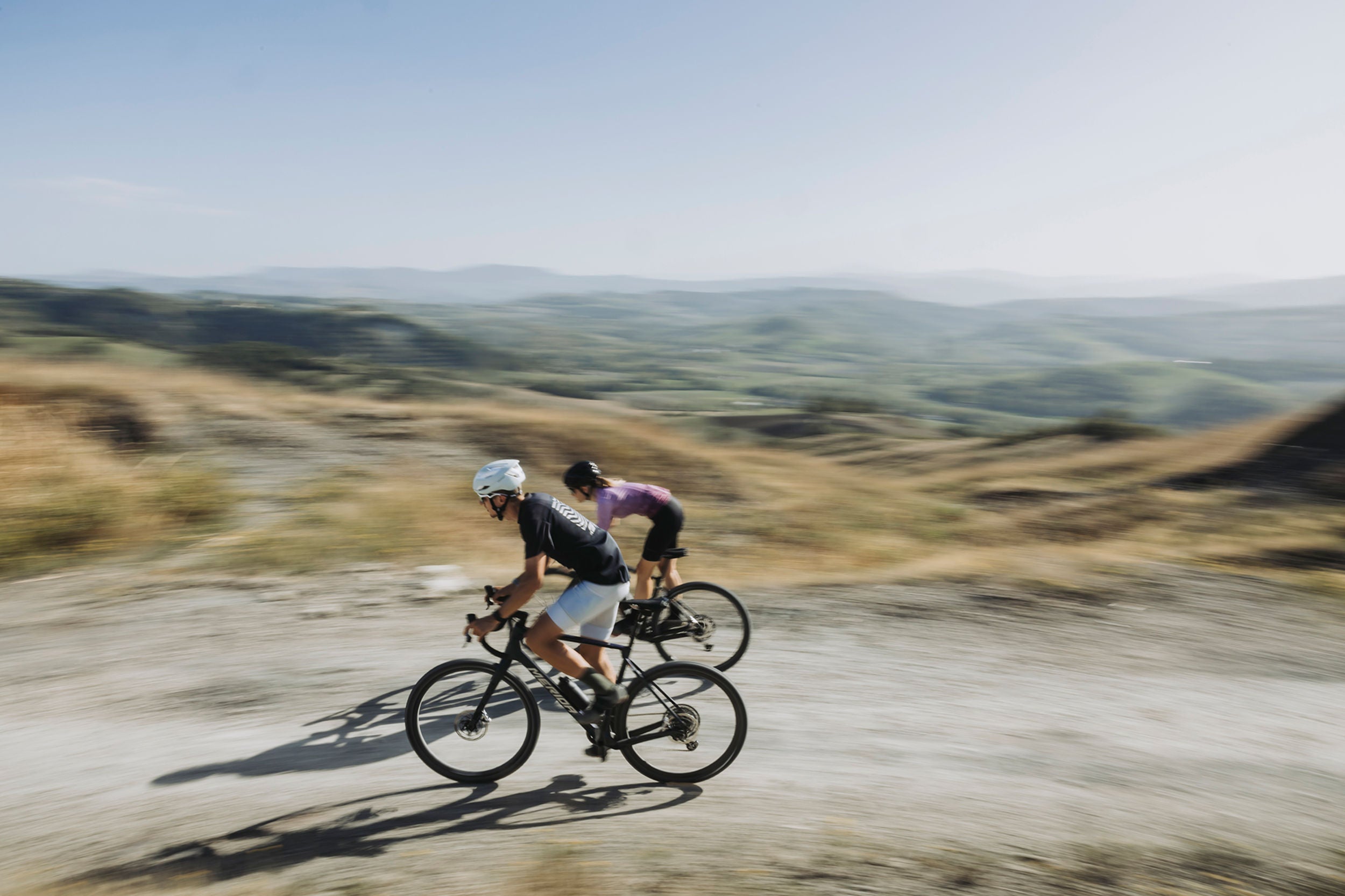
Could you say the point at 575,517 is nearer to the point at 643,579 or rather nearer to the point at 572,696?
the point at 572,696

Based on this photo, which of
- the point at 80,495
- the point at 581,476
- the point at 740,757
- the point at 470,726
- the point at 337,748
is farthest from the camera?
the point at 80,495

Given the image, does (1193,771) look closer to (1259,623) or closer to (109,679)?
(1259,623)

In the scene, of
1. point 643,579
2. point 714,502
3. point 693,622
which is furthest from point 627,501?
point 714,502

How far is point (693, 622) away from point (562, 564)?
2.41 metres

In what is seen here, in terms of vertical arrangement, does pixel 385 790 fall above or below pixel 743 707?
below

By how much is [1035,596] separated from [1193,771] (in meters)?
3.42

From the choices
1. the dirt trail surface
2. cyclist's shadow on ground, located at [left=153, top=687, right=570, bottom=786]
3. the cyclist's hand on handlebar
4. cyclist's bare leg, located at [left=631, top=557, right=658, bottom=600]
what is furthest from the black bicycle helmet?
the dirt trail surface

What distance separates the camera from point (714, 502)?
12.9m

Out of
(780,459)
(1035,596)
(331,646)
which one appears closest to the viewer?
(331,646)

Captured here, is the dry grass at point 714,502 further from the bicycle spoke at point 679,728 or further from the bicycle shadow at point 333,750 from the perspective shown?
the bicycle spoke at point 679,728

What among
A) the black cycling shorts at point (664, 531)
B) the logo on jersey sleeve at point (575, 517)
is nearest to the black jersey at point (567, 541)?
the logo on jersey sleeve at point (575, 517)

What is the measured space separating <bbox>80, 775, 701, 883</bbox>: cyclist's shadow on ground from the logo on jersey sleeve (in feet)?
5.39

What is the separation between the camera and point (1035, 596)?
27.3 feet

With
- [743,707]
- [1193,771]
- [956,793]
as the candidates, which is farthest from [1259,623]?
[743,707]
